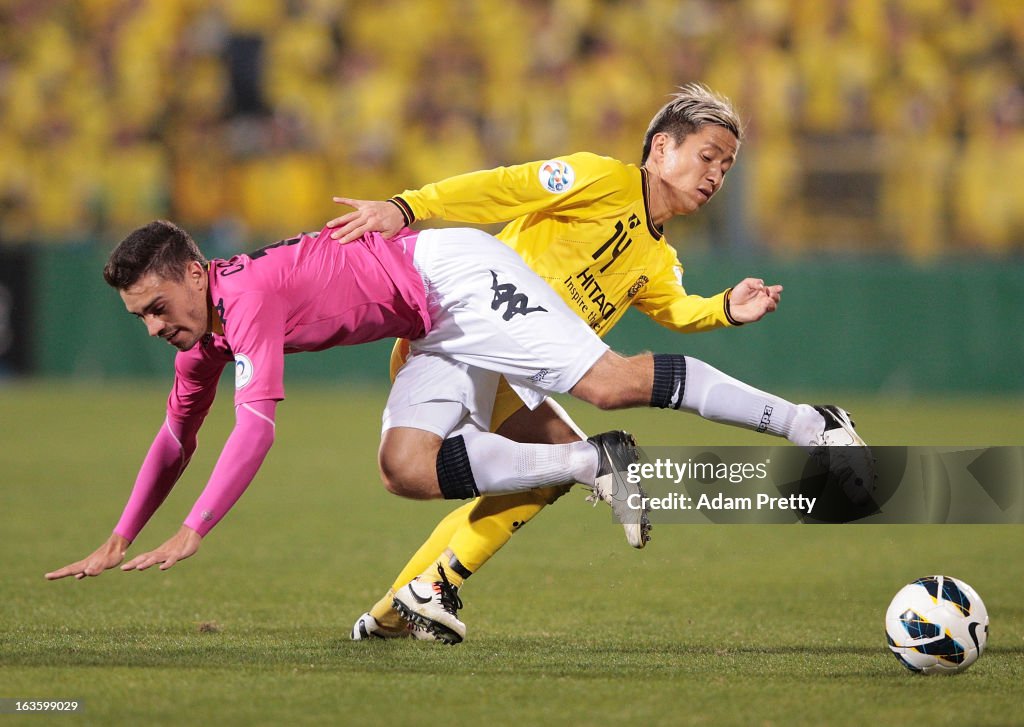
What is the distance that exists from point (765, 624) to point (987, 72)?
39.3 feet

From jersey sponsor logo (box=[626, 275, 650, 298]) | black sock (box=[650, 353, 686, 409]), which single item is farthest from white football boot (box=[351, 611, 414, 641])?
jersey sponsor logo (box=[626, 275, 650, 298])

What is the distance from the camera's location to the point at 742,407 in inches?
205

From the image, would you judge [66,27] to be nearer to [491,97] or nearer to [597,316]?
[491,97]

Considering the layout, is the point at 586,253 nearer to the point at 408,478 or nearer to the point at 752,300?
the point at 752,300

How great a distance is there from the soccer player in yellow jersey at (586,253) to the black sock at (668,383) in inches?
2.4

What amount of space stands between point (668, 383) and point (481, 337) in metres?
0.70

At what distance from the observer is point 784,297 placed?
590 inches

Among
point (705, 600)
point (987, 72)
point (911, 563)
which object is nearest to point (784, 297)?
point (987, 72)

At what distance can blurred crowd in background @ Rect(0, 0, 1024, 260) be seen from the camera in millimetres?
15047

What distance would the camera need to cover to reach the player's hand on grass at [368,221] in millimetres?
5160

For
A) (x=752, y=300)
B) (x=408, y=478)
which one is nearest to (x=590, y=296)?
(x=752, y=300)

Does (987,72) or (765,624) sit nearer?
(765,624)

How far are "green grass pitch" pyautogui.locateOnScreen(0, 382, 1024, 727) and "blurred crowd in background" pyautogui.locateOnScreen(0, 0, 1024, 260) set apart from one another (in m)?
4.85

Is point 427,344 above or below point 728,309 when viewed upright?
below
